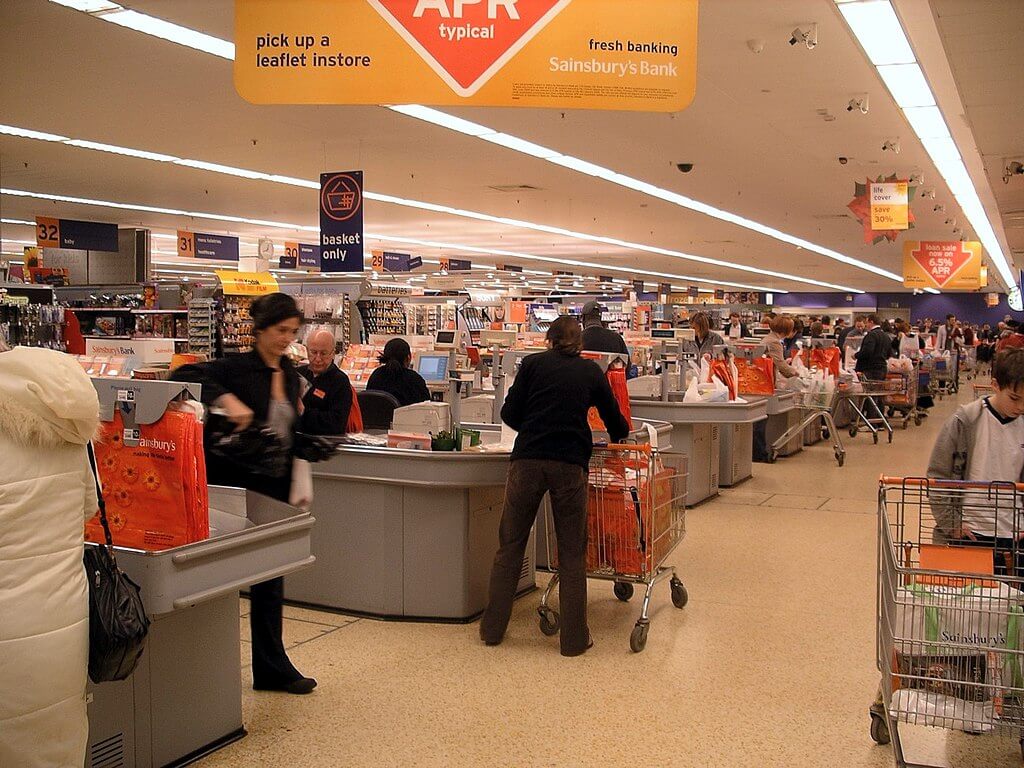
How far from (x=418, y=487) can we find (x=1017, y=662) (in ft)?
9.66

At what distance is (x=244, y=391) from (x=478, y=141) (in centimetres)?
832

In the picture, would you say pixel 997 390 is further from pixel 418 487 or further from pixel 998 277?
pixel 998 277

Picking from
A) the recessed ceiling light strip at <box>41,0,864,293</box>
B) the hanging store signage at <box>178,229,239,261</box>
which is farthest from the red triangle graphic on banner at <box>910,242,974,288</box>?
the hanging store signage at <box>178,229,239,261</box>

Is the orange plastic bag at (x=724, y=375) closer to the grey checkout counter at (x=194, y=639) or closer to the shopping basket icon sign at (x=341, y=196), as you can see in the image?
the shopping basket icon sign at (x=341, y=196)

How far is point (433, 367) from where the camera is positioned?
9.31m

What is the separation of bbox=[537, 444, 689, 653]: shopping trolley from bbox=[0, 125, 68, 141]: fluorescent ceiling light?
885 cm

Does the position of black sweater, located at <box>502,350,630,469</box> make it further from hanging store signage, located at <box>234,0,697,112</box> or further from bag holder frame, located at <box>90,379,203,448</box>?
bag holder frame, located at <box>90,379,203,448</box>

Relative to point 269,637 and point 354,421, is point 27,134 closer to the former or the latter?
point 354,421

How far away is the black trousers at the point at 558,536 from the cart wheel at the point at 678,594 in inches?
35.6

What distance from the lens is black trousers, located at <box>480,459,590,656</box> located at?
15.5 feet

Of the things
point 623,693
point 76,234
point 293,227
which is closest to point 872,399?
point 623,693

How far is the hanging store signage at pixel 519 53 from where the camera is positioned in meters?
4.32

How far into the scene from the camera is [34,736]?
243cm

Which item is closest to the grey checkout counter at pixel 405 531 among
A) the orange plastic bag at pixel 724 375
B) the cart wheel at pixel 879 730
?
the cart wheel at pixel 879 730
